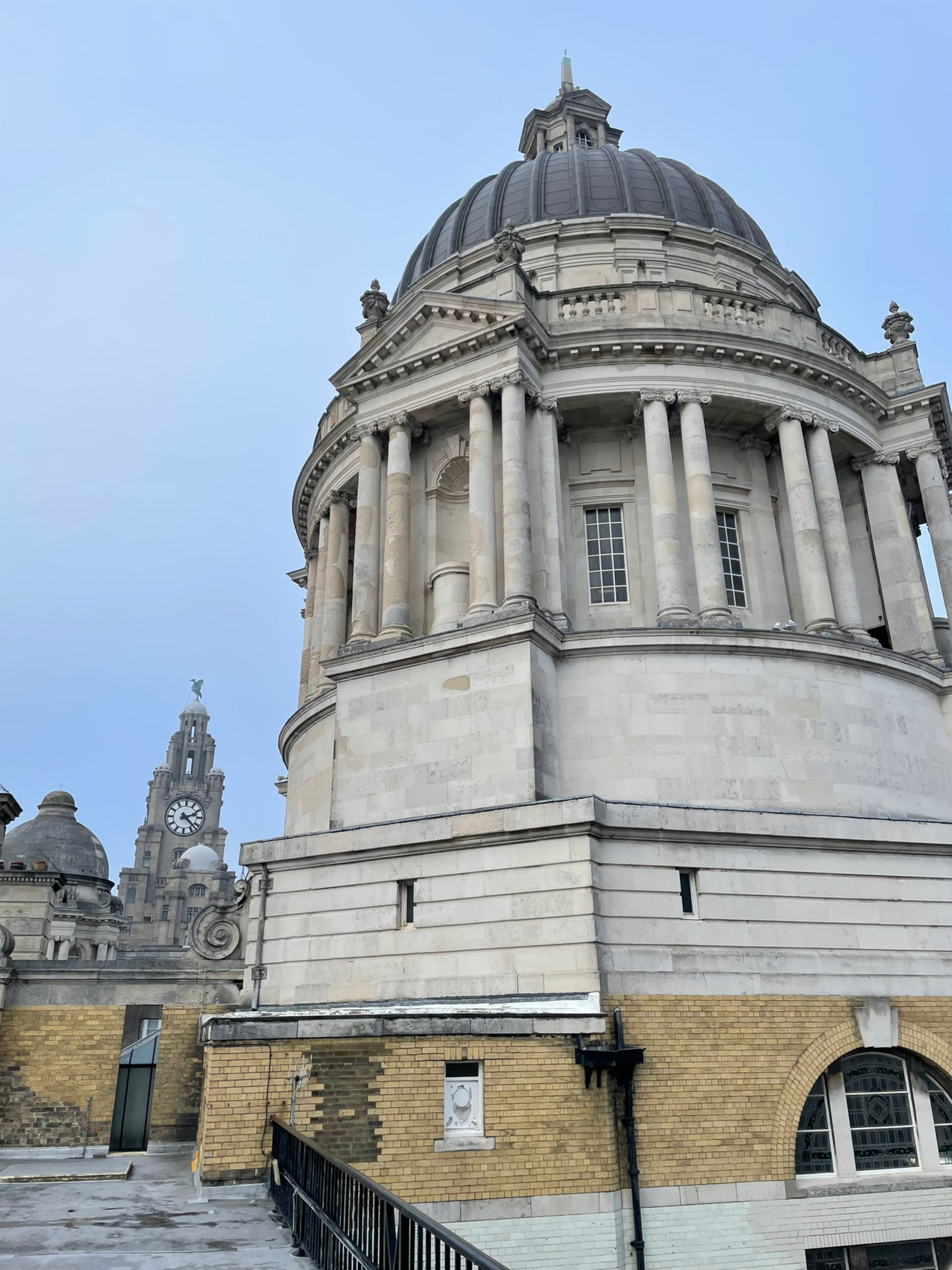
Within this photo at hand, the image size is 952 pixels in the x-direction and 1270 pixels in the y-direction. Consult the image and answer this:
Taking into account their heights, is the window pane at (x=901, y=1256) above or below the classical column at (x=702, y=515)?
below

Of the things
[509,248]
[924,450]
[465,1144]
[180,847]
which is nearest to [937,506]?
[924,450]

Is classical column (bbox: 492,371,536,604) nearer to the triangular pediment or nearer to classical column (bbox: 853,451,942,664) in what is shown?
the triangular pediment

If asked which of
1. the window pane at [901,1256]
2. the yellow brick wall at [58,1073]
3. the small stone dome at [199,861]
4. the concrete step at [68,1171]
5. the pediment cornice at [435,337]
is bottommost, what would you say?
the window pane at [901,1256]

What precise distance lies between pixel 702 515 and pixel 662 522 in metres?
0.99

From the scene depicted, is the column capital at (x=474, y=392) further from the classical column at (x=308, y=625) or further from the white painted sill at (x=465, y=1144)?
the white painted sill at (x=465, y=1144)

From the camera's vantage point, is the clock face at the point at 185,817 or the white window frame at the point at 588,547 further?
the clock face at the point at 185,817

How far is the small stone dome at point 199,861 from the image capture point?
393ft

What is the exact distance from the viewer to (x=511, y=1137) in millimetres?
13883

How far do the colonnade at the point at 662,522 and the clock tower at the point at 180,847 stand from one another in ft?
295

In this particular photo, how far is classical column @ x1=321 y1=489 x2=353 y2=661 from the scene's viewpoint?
28.5 meters

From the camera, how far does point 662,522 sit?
76.7ft

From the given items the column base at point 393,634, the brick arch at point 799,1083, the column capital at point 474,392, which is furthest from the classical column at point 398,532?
the brick arch at point 799,1083

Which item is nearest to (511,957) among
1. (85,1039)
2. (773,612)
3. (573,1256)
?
(573,1256)

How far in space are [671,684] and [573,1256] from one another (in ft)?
35.4
